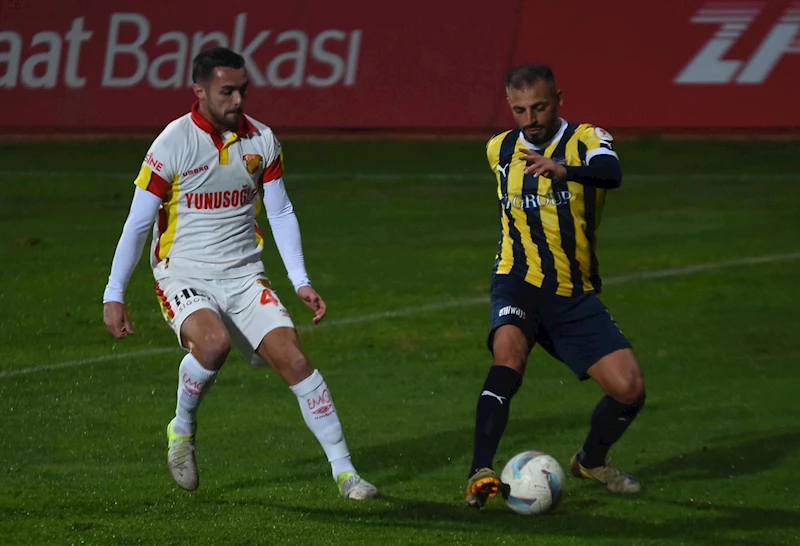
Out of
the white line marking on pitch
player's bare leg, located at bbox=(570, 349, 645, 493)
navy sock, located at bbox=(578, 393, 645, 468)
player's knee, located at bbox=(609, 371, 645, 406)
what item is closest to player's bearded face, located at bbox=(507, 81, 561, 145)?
player's bare leg, located at bbox=(570, 349, 645, 493)

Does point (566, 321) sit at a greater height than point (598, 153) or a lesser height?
lesser

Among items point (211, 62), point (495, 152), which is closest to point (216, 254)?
point (211, 62)

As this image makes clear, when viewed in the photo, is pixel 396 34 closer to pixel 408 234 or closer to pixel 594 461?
pixel 408 234

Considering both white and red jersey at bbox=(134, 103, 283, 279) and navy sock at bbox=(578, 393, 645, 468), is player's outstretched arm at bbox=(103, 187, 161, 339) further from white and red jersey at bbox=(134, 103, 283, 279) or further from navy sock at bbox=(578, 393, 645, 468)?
navy sock at bbox=(578, 393, 645, 468)

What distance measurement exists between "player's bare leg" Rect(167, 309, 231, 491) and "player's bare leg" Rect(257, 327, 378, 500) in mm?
253

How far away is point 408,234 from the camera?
14.9 m

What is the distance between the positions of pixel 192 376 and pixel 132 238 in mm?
731

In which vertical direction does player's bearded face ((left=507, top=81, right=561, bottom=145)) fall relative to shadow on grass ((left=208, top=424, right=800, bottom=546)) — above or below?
above

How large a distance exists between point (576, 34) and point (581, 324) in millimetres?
12064

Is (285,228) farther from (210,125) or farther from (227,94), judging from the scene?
(227,94)

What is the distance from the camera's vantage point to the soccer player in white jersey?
23.0 feet

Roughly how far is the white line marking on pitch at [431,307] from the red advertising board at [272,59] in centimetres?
603

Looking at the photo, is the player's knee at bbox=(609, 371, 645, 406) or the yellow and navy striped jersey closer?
the player's knee at bbox=(609, 371, 645, 406)

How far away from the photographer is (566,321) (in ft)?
24.1
